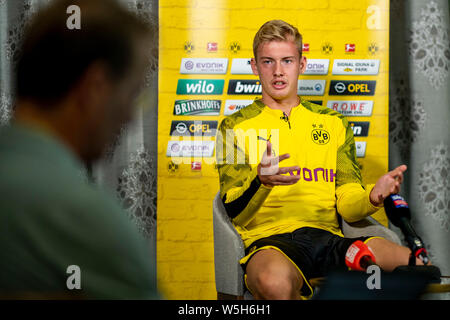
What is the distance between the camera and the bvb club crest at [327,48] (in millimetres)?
2893

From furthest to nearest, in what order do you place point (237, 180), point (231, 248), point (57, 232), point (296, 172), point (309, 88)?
point (309, 88), point (296, 172), point (237, 180), point (231, 248), point (57, 232)

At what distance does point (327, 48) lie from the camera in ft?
9.49

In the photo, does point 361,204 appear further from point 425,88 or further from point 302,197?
point 425,88

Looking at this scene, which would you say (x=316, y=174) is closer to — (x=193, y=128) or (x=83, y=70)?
(x=193, y=128)

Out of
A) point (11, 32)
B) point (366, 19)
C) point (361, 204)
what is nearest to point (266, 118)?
point (361, 204)

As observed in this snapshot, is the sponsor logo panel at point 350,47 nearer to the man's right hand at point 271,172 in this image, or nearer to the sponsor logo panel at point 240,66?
the sponsor logo panel at point 240,66

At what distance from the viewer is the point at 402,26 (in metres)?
2.97

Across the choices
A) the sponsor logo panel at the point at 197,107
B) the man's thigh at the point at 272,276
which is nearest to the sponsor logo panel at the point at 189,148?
the sponsor logo panel at the point at 197,107

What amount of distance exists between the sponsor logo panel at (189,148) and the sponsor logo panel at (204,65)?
0.38 meters

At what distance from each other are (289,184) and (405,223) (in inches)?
16.0

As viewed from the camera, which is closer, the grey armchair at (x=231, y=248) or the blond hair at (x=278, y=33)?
the grey armchair at (x=231, y=248)

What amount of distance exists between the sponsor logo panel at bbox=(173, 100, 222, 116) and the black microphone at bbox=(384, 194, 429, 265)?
1.22 meters

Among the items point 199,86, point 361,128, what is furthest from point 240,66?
point 361,128

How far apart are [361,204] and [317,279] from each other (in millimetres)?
351
